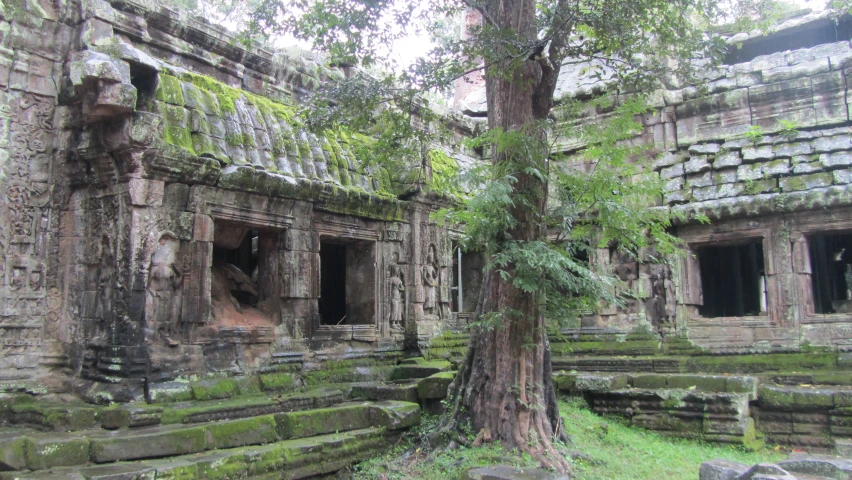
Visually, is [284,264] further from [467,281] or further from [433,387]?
[467,281]

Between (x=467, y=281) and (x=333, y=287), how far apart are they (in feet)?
8.07

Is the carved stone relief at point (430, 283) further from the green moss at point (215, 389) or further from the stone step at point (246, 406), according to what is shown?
the green moss at point (215, 389)

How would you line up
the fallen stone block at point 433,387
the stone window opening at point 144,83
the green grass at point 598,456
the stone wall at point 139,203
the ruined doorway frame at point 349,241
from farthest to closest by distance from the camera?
the ruined doorway frame at point 349,241
the fallen stone block at point 433,387
the stone window opening at point 144,83
the stone wall at point 139,203
the green grass at point 598,456

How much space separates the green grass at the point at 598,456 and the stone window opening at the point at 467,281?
3.86 m

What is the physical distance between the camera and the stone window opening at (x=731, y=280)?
492 inches

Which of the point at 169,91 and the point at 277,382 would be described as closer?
the point at 169,91

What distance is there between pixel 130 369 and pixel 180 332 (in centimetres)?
70

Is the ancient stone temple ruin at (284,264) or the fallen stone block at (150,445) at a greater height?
the ancient stone temple ruin at (284,264)

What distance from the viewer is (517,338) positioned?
6.41 metres

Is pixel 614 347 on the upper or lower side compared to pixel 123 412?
upper

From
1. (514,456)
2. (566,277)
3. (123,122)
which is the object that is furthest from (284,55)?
(514,456)

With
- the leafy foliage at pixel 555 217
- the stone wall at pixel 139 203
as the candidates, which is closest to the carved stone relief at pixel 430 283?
the stone wall at pixel 139 203

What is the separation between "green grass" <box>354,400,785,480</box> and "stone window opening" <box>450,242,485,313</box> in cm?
386

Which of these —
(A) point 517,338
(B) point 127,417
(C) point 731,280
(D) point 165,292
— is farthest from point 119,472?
(C) point 731,280
